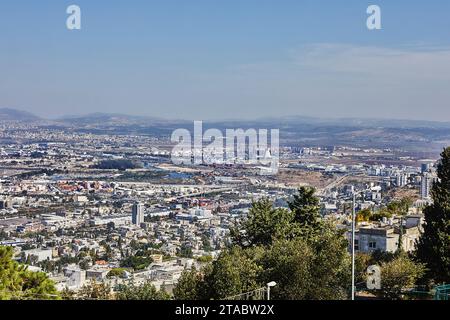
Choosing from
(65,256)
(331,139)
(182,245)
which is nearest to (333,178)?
(331,139)

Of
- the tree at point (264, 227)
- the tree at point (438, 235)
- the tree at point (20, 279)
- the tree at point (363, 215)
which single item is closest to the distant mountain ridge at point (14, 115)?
the tree at point (363, 215)

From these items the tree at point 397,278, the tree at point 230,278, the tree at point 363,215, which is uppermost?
the tree at point 230,278

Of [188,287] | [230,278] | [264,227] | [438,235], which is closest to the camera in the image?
[230,278]

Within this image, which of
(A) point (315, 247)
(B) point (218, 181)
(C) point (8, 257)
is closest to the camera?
(C) point (8, 257)

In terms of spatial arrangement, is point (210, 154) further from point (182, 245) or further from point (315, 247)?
point (315, 247)

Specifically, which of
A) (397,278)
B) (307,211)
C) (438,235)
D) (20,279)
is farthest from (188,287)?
(438,235)

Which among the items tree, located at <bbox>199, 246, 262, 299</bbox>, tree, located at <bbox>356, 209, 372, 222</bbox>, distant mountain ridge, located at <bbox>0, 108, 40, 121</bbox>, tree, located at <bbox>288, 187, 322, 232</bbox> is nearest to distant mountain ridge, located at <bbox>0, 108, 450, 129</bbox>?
distant mountain ridge, located at <bbox>0, 108, 40, 121</bbox>

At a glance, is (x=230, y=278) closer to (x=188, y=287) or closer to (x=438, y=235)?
(x=188, y=287)

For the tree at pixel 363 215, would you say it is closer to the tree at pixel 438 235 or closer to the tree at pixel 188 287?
the tree at pixel 438 235
